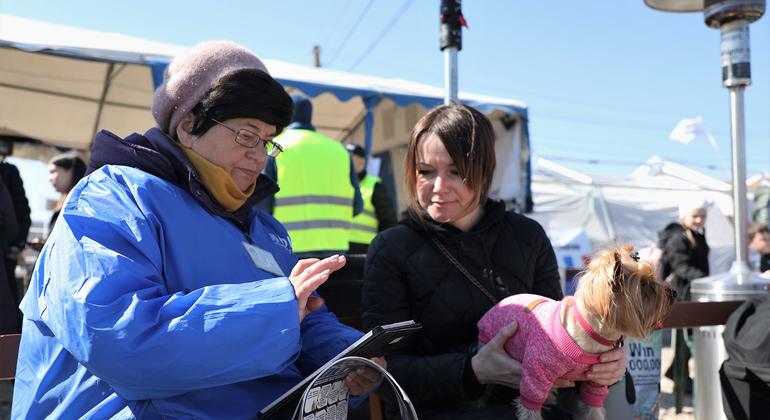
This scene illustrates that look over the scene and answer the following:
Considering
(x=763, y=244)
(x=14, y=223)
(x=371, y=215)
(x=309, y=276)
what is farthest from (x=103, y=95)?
(x=763, y=244)

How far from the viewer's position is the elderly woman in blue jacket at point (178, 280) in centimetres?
113

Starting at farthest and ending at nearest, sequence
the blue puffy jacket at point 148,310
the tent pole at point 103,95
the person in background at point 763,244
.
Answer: the tent pole at point 103,95 < the person in background at point 763,244 < the blue puffy jacket at point 148,310

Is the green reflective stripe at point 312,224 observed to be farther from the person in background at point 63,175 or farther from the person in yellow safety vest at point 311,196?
the person in background at point 63,175

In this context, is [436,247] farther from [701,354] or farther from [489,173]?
[701,354]

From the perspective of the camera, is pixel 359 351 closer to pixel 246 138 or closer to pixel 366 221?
pixel 246 138

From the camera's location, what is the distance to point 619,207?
15.8 metres

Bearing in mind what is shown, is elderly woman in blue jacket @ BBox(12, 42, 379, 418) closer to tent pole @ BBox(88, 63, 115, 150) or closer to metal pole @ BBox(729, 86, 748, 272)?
metal pole @ BBox(729, 86, 748, 272)

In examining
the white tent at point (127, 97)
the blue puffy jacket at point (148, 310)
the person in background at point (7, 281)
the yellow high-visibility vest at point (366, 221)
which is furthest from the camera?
the white tent at point (127, 97)

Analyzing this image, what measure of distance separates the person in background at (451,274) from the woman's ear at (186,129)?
701 millimetres

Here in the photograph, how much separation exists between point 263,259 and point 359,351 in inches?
16.2

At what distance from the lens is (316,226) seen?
3.68 meters

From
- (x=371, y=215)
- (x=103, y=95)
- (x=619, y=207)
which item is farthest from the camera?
(x=619, y=207)

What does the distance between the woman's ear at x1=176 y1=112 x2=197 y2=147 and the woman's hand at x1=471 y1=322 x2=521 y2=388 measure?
103 cm

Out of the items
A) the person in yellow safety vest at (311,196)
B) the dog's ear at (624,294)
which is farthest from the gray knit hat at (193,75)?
A: the person in yellow safety vest at (311,196)
